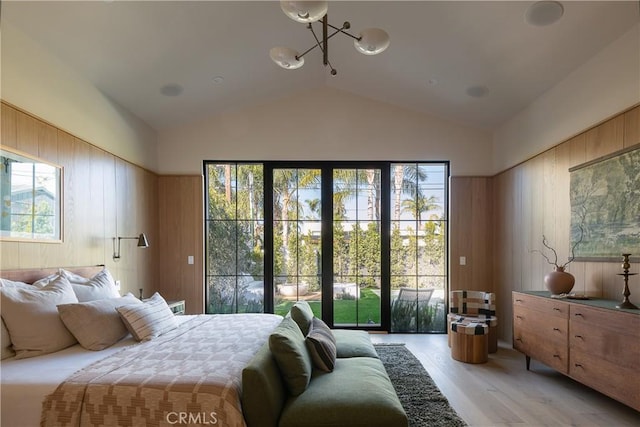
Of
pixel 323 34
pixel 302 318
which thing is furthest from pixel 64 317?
pixel 323 34

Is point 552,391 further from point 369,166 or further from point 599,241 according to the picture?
point 369,166

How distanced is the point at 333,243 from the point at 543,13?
11.1ft

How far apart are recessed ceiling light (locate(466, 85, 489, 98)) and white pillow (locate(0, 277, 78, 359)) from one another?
4374mm

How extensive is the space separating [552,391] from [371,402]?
6.90 feet

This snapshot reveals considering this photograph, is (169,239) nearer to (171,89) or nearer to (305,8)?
(171,89)

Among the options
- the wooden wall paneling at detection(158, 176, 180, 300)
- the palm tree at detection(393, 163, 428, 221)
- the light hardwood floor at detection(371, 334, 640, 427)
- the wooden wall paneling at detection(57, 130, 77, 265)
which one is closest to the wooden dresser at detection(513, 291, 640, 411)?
the light hardwood floor at detection(371, 334, 640, 427)

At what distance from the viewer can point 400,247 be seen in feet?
16.2

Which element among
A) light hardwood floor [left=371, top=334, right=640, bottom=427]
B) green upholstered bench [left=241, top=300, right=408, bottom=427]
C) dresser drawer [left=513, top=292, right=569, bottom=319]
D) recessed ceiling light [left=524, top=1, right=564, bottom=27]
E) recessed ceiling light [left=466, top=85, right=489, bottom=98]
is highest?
recessed ceiling light [left=524, top=1, right=564, bottom=27]

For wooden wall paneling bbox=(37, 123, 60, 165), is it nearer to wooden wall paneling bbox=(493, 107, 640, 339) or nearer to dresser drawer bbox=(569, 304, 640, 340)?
dresser drawer bbox=(569, 304, 640, 340)

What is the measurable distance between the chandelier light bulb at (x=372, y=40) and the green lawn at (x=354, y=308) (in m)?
3.37

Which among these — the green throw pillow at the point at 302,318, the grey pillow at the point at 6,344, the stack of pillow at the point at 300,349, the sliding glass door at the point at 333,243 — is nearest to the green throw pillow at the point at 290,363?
the stack of pillow at the point at 300,349

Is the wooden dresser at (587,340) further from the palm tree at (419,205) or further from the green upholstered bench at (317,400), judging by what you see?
the palm tree at (419,205)

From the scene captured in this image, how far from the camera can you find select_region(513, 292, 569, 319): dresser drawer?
2.92 m

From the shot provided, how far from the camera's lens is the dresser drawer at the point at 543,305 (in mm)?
2922
